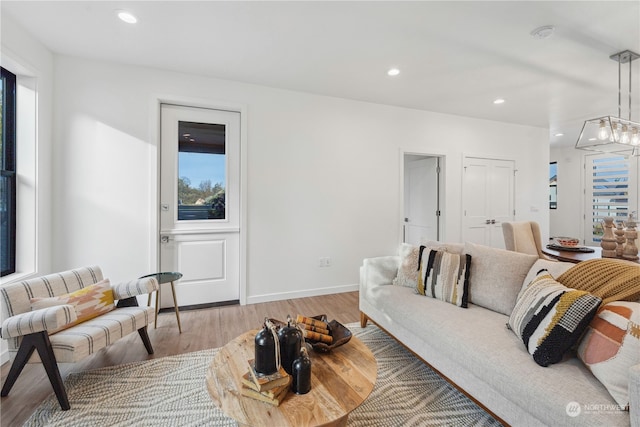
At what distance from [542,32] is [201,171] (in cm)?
344

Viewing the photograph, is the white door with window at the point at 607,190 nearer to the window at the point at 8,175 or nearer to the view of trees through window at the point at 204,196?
the view of trees through window at the point at 204,196

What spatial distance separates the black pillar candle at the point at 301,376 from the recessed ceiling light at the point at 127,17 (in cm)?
268

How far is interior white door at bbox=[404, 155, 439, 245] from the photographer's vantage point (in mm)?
4754

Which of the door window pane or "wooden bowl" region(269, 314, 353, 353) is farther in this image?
the door window pane

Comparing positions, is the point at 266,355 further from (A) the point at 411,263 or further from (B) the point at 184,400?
(A) the point at 411,263

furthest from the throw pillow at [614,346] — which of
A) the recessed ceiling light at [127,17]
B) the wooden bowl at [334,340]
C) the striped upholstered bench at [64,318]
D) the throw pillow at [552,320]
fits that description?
the recessed ceiling light at [127,17]

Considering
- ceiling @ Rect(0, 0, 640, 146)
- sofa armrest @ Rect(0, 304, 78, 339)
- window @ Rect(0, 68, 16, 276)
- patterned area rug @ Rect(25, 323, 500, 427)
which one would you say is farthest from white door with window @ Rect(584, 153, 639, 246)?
window @ Rect(0, 68, 16, 276)

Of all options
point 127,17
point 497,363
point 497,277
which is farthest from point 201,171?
point 497,363

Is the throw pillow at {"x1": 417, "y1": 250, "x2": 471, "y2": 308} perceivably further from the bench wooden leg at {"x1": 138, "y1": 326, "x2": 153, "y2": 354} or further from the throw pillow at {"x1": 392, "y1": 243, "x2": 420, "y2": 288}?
the bench wooden leg at {"x1": 138, "y1": 326, "x2": 153, "y2": 354}

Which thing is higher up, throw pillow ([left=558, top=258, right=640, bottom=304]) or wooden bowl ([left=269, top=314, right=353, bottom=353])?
throw pillow ([left=558, top=258, right=640, bottom=304])

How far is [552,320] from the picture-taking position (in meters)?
1.41

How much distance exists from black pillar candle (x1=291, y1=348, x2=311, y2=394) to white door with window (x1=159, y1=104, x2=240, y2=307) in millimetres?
2400

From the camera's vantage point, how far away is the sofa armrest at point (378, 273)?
2604 mm

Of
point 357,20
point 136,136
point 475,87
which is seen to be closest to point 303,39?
point 357,20
